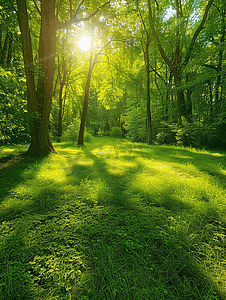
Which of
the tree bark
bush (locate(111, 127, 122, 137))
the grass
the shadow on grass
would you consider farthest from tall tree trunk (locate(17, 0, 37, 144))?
bush (locate(111, 127, 122, 137))

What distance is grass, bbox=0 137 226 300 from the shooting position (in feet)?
3.89

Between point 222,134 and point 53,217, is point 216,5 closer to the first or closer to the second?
point 222,134

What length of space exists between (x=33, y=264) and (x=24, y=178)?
8.86 feet

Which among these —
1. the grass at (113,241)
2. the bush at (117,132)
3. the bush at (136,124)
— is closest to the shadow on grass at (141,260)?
the grass at (113,241)

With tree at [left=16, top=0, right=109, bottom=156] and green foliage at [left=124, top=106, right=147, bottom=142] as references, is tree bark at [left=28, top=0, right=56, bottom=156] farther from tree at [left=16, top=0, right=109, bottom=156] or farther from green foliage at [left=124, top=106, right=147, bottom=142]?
green foliage at [left=124, top=106, right=147, bottom=142]

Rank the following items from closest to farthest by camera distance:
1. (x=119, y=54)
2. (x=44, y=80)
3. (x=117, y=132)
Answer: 1. (x=44, y=80)
2. (x=119, y=54)
3. (x=117, y=132)

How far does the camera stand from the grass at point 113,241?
Result: 1186 mm

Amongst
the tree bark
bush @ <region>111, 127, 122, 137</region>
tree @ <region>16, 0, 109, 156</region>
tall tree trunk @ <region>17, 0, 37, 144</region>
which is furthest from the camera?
bush @ <region>111, 127, 122, 137</region>

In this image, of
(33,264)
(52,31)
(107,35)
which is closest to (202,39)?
(107,35)

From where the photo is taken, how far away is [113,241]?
1688mm

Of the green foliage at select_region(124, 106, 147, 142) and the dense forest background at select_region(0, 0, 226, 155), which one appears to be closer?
the dense forest background at select_region(0, 0, 226, 155)

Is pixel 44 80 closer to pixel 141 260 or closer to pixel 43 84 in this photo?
pixel 43 84

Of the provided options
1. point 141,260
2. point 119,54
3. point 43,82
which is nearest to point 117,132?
point 119,54

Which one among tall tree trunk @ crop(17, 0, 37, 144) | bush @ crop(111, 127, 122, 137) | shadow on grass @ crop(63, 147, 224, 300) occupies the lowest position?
shadow on grass @ crop(63, 147, 224, 300)
